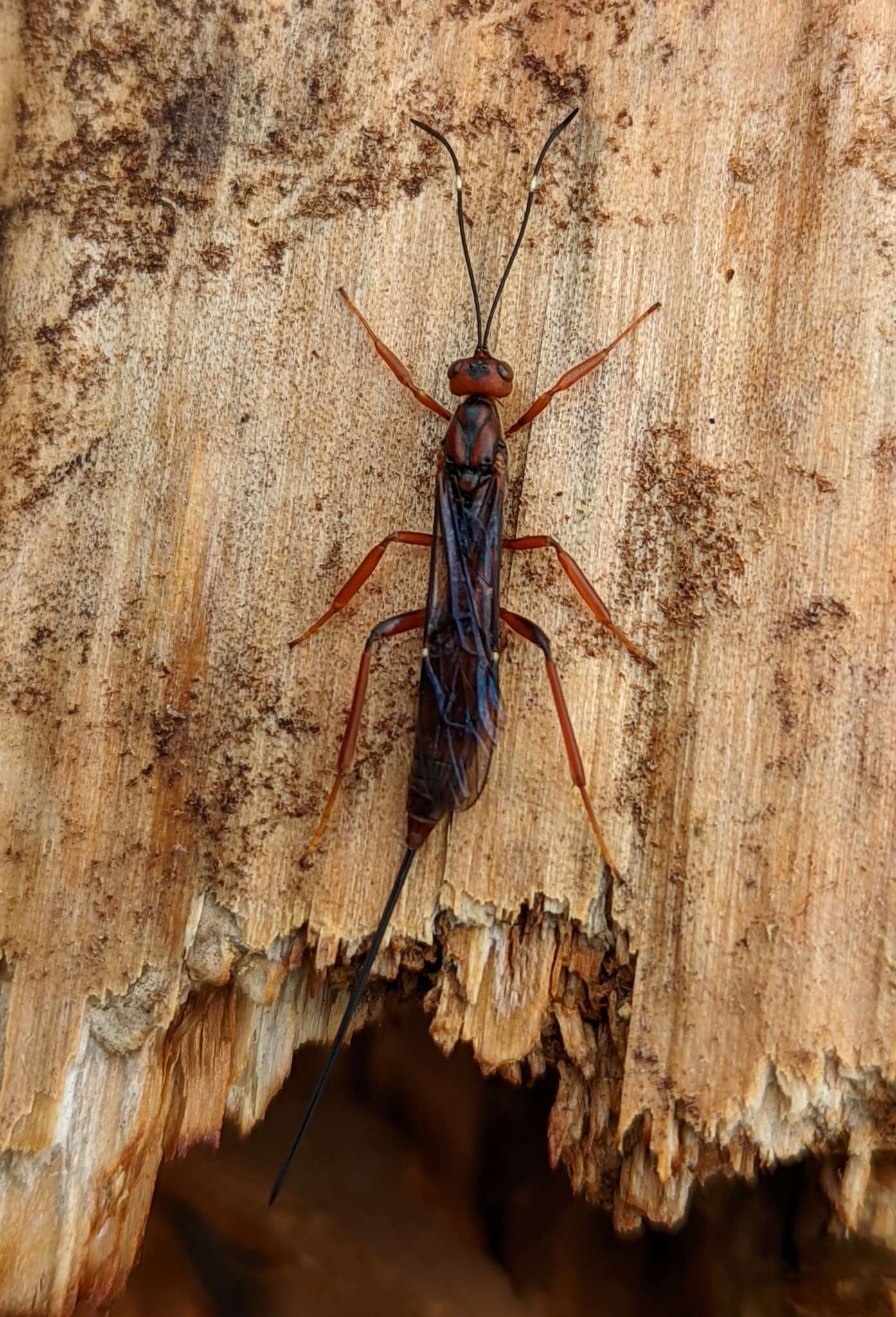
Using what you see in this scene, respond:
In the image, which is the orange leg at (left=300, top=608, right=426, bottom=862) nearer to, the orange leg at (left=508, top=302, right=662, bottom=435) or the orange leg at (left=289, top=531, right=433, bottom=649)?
the orange leg at (left=289, top=531, right=433, bottom=649)

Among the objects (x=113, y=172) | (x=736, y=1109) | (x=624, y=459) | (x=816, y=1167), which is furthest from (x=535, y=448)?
(x=816, y=1167)

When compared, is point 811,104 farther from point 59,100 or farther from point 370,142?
point 59,100

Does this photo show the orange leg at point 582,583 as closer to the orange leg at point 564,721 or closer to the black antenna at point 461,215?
the orange leg at point 564,721

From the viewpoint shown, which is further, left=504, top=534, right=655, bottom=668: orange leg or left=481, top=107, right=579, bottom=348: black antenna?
left=481, top=107, right=579, bottom=348: black antenna

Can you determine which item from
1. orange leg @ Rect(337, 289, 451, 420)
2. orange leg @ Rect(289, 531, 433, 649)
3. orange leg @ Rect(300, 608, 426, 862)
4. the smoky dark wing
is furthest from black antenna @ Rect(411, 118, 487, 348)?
orange leg @ Rect(300, 608, 426, 862)

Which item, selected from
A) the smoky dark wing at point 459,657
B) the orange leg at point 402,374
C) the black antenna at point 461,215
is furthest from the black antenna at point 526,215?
the smoky dark wing at point 459,657

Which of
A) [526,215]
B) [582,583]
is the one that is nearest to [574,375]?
[526,215]
